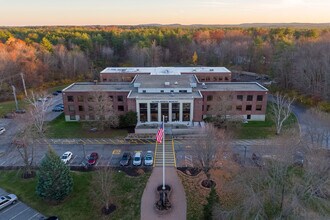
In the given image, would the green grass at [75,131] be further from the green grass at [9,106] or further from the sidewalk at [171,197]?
the green grass at [9,106]

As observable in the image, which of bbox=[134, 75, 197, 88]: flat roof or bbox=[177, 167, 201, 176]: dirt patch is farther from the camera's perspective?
bbox=[134, 75, 197, 88]: flat roof

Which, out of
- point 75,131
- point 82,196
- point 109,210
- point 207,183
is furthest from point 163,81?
point 109,210

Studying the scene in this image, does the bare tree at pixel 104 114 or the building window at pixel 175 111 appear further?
the building window at pixel 175 111

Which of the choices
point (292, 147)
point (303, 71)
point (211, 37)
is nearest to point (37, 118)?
point (292, 147)

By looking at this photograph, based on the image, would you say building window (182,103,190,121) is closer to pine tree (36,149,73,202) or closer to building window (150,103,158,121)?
building window (150,103,158,121)

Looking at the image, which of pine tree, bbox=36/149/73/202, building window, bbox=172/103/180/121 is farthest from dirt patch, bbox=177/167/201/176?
building window, bbox=172/103/180/121

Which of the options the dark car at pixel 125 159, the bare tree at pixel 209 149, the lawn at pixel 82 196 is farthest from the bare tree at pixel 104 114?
the bare tree at pixel 209 149

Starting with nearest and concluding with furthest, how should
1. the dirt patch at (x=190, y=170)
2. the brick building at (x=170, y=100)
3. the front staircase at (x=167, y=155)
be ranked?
the dirt patch at (x=190, y=170)
the front staircase at (x=167, y=155)
the brick building at (x=170, y=100)
